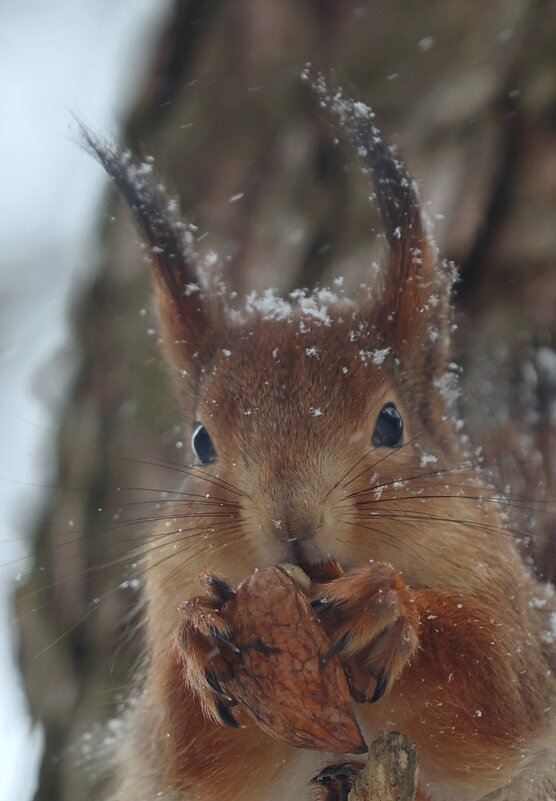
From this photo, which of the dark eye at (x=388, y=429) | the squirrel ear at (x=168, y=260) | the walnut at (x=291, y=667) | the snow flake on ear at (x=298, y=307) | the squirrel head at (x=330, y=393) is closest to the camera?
the walnut at (x=291, y=667)

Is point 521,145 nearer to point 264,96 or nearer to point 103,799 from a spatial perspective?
point 264,96

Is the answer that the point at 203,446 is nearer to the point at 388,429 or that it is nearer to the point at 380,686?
the point at 388,429

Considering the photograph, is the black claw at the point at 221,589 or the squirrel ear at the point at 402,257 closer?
the black claw at the point at 221,589

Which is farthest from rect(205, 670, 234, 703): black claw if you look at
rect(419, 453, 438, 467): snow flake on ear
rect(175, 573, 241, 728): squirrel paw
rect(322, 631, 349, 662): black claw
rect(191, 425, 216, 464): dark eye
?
rect(419, 453, 438, 467): snow flake on ear

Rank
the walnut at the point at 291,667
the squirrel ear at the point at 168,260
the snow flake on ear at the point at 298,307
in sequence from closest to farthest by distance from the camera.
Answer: the walnut at the point at 291,667, the snow flake on ear at the point at 298,307, the squirrel ear at the point at 168,260

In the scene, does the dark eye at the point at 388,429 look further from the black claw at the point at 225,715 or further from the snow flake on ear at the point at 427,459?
the black claw at the point at 225,715

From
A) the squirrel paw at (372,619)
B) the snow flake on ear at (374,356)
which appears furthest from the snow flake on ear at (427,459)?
the squirrel paw at (372,619)
